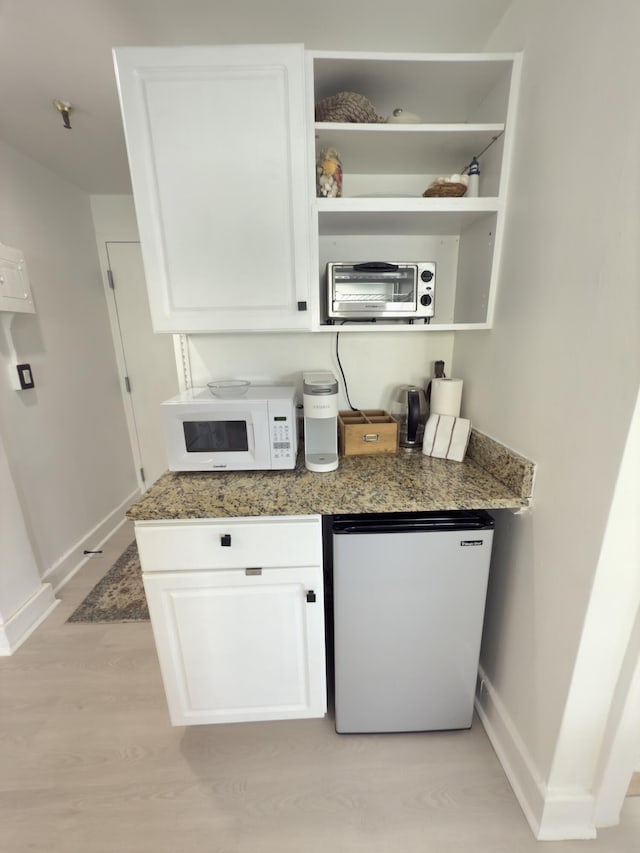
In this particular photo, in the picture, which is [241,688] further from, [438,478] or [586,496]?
[586,496]

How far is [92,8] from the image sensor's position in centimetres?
102

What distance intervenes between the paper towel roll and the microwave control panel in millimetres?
616

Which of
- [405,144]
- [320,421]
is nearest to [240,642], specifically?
[320,421]

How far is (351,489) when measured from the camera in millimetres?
1097

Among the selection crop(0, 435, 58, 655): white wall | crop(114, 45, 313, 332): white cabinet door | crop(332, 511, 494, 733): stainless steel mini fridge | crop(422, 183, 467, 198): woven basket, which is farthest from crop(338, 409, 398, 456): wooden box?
crop(0, 435, 58, 655): white wall

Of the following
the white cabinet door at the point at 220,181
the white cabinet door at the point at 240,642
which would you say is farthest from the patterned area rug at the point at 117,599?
the white cabinet door at the point at 220,181

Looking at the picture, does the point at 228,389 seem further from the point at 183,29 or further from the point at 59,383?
the point at 59,383

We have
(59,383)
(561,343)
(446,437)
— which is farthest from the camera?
(59,383)

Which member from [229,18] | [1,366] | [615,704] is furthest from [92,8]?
[615,704]

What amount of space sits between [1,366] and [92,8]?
1.48m

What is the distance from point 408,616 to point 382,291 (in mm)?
1127

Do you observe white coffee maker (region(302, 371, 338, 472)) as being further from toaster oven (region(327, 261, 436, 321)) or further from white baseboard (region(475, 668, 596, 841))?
white baseboard (region(475, 668, 596, 841))

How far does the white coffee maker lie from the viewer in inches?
46.0

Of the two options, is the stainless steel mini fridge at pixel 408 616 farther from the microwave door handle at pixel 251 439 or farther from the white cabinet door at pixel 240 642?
the microwave door handle at pixel 251 439
